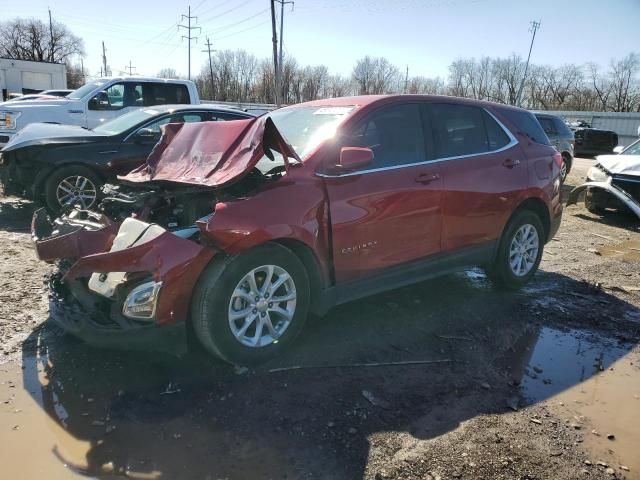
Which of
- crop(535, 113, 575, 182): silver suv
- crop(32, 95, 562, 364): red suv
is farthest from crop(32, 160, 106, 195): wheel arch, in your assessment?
crop(535, 113, 575, 182): silver suv

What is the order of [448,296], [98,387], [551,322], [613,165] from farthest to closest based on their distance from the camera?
[613,165] < [448,296] < [551,322] < [98,387]

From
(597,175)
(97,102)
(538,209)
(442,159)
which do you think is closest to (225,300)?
(442,159)

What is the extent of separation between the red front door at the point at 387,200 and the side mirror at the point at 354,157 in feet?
0.51

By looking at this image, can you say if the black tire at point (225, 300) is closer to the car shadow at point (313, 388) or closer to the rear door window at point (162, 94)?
the car shadow at point (313, 388)

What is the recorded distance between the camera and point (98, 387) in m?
3.20

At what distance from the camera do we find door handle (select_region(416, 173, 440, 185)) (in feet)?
13.7

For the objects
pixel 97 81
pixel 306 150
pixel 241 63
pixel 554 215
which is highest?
pixel 241 63

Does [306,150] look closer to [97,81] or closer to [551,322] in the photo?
[551,322]

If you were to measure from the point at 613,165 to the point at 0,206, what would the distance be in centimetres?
1094

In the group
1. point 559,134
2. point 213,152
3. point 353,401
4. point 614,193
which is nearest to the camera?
point 353,401

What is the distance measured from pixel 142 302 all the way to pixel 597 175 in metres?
9.51

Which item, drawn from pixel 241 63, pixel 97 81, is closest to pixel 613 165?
pixel 97 81

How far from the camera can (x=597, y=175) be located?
9.90 metres

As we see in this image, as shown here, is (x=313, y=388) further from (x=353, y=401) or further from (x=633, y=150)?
(x=633, y=150)
